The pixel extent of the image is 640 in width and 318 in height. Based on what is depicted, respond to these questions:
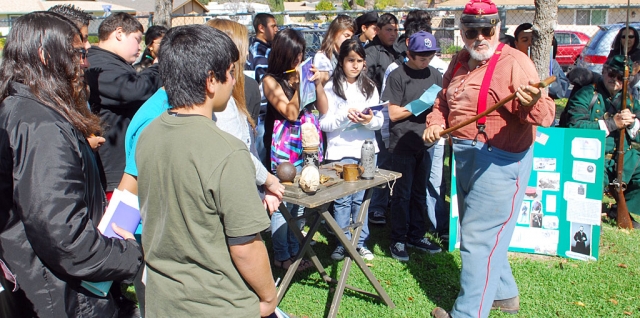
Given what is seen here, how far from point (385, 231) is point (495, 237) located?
6.60 feet

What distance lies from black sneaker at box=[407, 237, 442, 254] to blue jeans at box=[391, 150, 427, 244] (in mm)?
41

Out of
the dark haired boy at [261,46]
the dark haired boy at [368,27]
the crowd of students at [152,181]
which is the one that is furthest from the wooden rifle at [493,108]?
the dark haired boy at [368,27]

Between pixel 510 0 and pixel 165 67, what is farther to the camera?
pixel 510 0

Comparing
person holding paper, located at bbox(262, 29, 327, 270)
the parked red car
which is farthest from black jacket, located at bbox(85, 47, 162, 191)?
the parked red car

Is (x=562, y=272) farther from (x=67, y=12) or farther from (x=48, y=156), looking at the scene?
(x=67, y=12)

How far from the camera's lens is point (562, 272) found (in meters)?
4.12

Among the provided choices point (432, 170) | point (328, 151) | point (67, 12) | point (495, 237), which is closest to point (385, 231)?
point (432, 170)

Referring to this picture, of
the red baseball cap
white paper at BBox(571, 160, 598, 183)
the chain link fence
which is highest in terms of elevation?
the chain link fence

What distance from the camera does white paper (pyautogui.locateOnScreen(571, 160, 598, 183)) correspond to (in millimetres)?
4273

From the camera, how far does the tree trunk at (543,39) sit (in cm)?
595

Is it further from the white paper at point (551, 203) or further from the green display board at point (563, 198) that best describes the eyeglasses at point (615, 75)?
the white paper at point (551, 203)

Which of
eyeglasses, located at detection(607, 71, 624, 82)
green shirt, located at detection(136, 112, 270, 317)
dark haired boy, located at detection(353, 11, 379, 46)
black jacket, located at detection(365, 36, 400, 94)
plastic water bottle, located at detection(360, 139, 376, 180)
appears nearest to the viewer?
green shirt, located at detection(136, 112, 270, 317)

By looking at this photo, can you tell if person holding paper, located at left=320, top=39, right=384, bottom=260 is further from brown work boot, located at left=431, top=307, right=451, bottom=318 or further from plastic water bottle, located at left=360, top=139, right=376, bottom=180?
brown work boot, located at left=431, top=307, right=451, bottom=318

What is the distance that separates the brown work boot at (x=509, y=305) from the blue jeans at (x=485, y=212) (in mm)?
313
